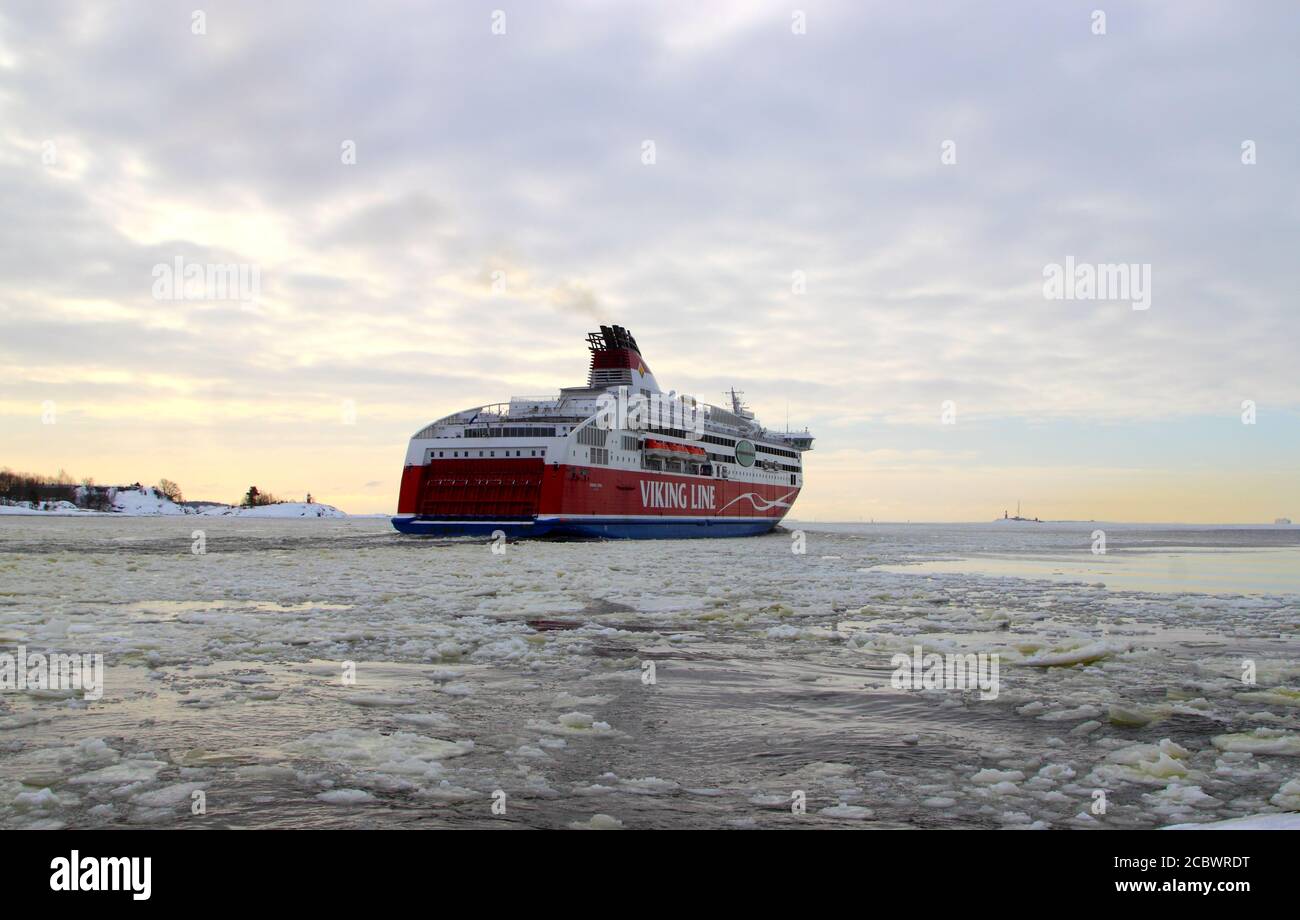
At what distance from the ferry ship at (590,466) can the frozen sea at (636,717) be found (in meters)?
33.2

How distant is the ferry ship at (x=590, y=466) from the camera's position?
48.4 meters

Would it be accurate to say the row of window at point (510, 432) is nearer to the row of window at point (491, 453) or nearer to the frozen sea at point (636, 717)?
the row of window at point (491, 453)

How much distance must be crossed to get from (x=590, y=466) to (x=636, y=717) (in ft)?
143

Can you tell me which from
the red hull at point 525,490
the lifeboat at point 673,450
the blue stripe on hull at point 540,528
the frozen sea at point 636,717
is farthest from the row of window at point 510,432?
the frozen sea at point 636,717

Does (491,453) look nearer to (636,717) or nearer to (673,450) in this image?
(673,450)

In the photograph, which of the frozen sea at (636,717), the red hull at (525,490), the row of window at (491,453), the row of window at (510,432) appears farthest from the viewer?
the row of window at (510,432)

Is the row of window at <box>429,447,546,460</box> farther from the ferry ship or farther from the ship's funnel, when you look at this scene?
the ship's funnel

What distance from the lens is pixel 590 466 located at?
50.3 meters

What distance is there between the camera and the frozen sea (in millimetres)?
4664

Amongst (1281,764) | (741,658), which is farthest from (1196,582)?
(1281,764)

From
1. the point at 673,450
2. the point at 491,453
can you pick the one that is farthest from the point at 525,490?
the point at 673,450

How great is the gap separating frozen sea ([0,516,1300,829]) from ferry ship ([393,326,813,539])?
109 feet
